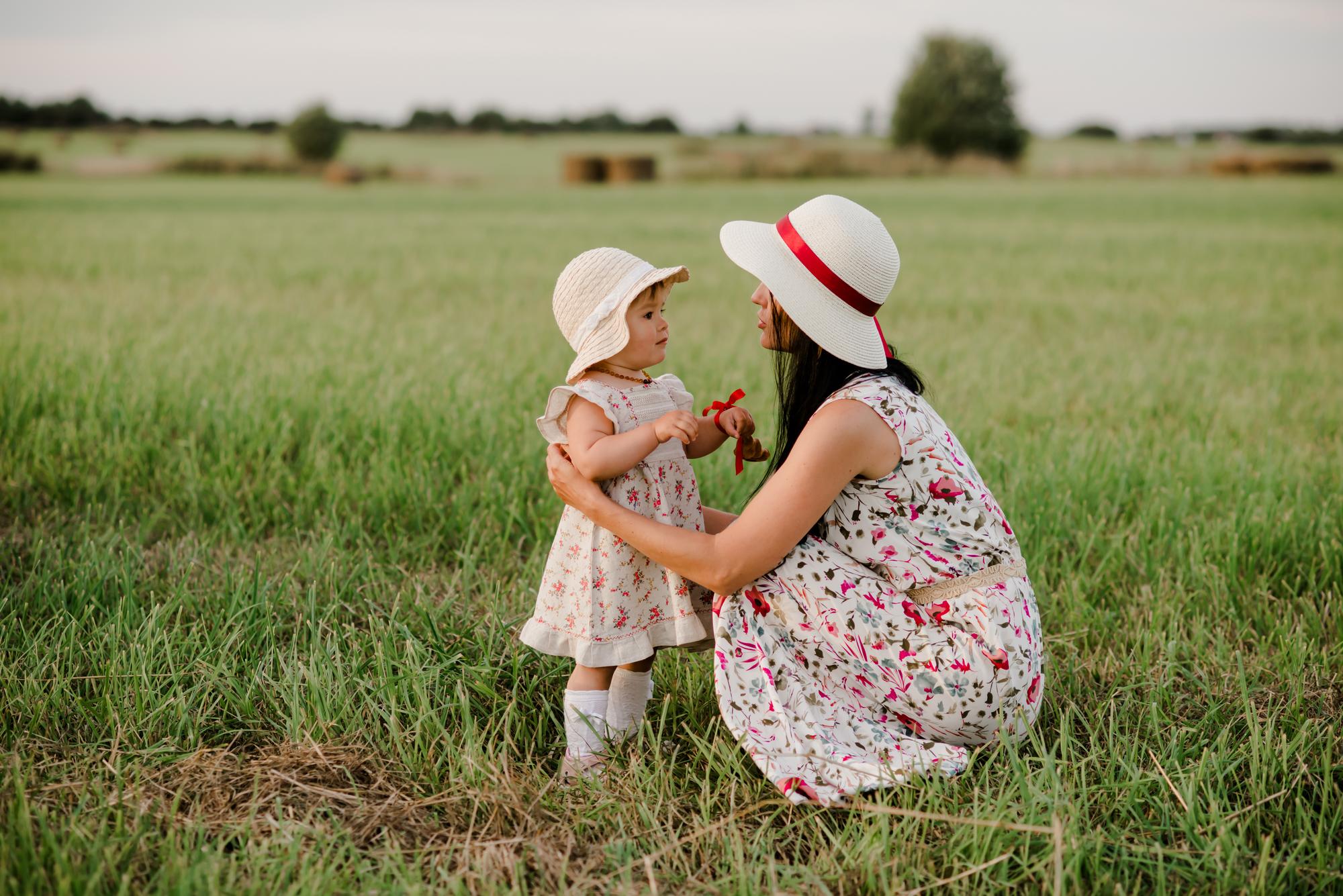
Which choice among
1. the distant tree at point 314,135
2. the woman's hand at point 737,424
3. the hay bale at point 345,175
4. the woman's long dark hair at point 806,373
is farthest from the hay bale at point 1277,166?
the woman's hand at point 737,424

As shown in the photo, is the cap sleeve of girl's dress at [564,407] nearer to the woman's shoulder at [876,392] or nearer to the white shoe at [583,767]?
the woman's shoulder at [876,392]

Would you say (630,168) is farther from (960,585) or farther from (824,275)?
(960,585)

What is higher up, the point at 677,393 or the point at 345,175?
the point at 345,175

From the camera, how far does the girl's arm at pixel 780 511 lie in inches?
82.6

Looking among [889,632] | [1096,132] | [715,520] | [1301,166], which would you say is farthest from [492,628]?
[1096,132]

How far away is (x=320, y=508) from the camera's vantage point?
3689 millimetres

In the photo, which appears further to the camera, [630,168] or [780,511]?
[630,168]

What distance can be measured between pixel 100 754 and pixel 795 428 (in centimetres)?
168

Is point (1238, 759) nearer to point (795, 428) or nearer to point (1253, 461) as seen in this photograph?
point (795, 428)

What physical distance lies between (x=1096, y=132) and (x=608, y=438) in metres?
84.0

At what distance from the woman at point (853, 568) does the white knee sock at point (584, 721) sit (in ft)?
0.96

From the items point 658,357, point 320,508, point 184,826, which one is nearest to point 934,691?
point 658,357

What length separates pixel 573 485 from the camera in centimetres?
223

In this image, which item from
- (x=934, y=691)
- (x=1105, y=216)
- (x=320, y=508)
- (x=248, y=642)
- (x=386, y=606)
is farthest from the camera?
(x=1105, y=216)
